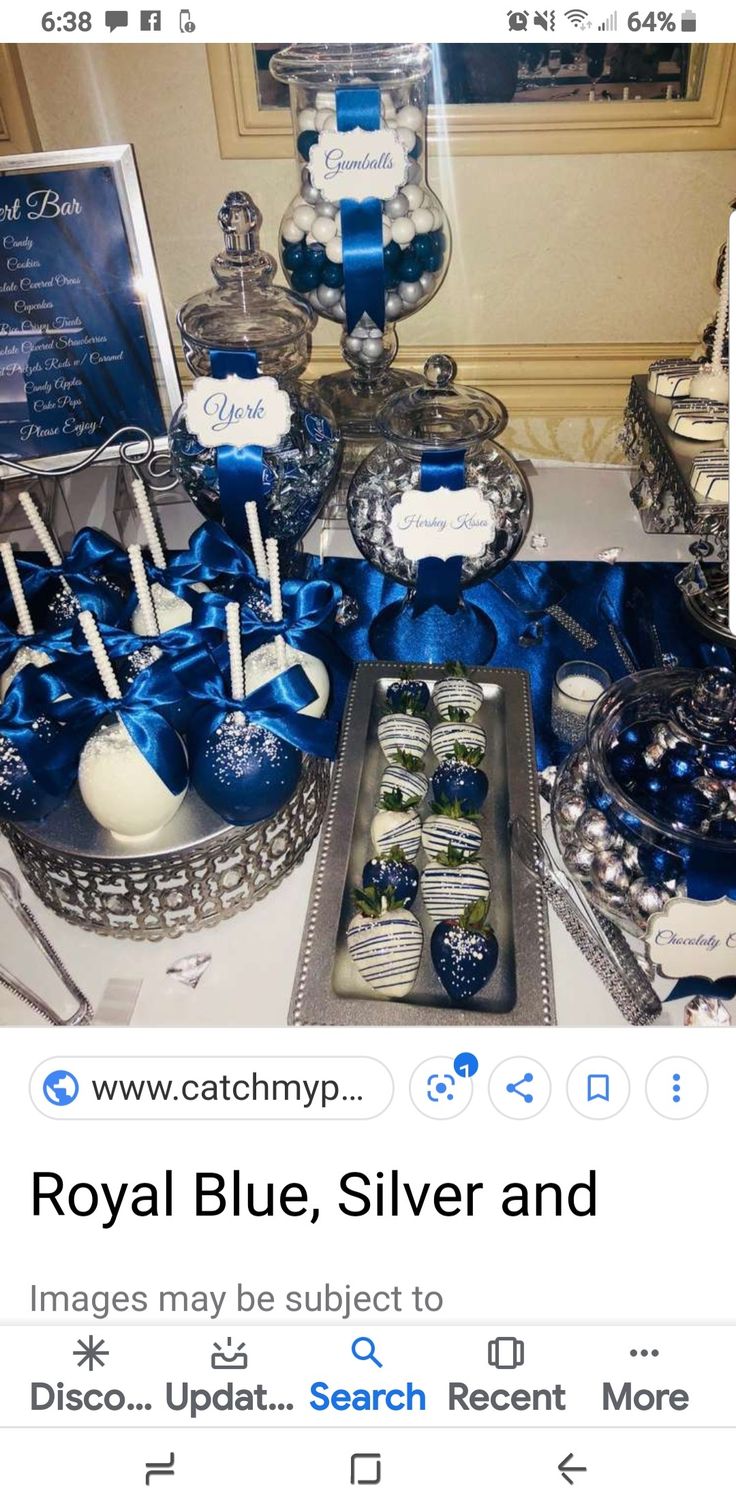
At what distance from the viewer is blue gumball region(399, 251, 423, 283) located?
121 cm

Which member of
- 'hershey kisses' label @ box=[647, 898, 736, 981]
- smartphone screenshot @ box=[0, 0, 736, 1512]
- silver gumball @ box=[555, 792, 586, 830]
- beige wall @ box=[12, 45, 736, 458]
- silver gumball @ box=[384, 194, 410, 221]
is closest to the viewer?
smartphone screenshot @ box=[0, 0, 736, 1512]

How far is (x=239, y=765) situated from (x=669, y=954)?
1.17 ft

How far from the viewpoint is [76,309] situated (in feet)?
3.98

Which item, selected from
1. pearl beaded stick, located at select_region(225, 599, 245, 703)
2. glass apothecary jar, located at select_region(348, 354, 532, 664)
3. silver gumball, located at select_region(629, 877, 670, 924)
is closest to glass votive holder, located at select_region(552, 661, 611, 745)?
glass apothecary jar, located at select_region(348, 354, 532, 664)

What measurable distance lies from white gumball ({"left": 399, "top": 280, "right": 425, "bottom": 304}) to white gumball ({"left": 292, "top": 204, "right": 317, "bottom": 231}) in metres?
0.13

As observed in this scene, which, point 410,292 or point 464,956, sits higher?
point 410,292

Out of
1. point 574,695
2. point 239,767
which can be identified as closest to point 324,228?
point 574,695

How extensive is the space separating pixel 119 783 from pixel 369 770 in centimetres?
28

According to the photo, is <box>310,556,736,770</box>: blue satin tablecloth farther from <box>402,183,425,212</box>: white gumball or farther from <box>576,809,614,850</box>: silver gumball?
<box>402,183,425,212</box>: white gumball
